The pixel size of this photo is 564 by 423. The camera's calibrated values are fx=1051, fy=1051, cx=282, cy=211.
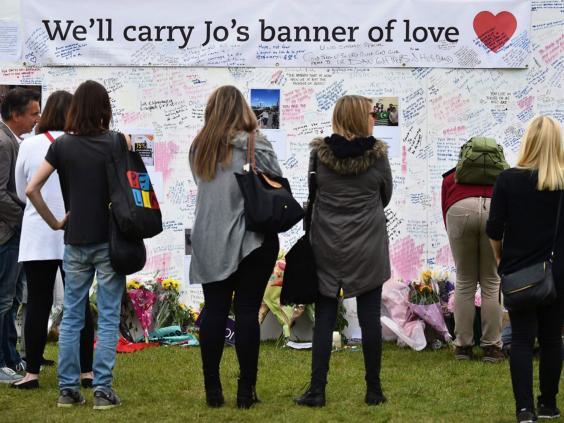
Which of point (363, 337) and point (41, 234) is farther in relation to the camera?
point (41, 234)

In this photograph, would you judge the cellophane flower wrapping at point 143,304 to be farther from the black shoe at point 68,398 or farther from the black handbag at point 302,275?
the black handbag at point 302,275

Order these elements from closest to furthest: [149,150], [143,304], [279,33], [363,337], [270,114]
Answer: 1. [363,337]
2. [143,304]
3. [279,33]
4. [270,114]
5. [149,150]

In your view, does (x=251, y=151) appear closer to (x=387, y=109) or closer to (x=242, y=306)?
(x=242, y=306)

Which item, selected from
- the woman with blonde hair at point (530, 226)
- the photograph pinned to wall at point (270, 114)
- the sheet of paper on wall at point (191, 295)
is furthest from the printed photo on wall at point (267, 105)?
the woman with blonde hair at point (530, 226)

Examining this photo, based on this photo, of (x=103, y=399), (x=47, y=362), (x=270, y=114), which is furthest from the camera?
(x=270, y=114)

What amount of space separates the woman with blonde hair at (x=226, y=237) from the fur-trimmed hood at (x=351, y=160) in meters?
0.30

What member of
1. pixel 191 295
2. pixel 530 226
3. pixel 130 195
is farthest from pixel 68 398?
pixel 191 295

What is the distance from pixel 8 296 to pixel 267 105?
277 cm

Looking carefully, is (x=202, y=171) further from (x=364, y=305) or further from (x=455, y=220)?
(x=455, y=220)

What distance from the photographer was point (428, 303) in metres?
7.63

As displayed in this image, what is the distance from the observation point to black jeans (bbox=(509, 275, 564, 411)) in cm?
500

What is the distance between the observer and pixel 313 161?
560 centimetres

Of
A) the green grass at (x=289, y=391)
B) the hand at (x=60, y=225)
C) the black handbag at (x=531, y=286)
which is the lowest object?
the green grass at (x=289, y=391)

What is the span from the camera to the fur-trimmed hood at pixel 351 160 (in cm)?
548
